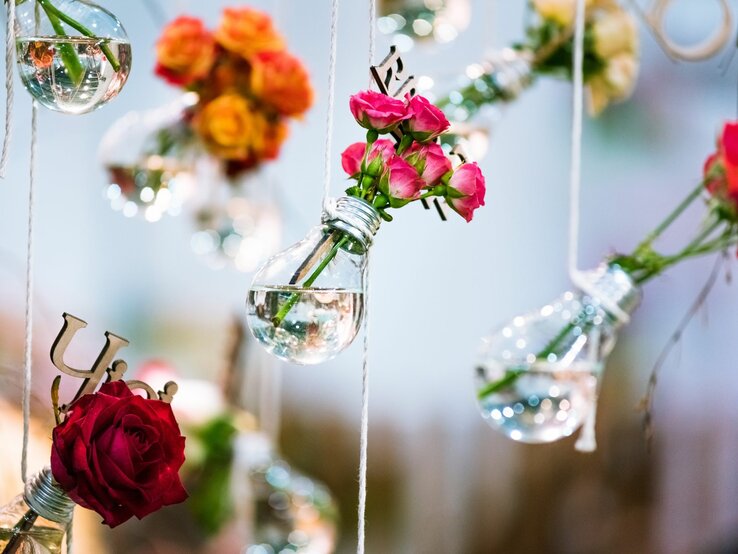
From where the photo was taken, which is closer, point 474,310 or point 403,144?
point 403,144

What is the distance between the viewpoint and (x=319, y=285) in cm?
47

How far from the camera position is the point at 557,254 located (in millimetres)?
1672

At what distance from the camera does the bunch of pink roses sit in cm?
47

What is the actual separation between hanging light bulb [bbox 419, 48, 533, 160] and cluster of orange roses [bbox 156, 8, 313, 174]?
145 mm

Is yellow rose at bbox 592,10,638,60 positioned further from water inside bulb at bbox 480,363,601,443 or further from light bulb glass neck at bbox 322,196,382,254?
light bulb glass neck at bbox 322,196,382,254


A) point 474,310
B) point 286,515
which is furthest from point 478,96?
point 474,310

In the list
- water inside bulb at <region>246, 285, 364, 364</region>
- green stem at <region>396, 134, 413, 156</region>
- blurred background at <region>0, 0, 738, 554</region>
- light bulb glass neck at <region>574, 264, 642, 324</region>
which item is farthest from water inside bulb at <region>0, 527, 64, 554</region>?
blurred background at <region>0, 0, 738, 554</region>

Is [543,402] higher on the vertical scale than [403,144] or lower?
lower

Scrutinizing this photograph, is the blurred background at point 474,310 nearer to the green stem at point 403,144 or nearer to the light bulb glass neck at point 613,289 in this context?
the light bulb glass neck at point 613,289

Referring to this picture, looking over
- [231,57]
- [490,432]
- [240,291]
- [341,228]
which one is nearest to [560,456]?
[490,432]

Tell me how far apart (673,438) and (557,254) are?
0.32 metres

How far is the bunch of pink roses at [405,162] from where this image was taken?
47 cm

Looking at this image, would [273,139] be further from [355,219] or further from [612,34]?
[355,219]

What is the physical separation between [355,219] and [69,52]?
0.52ft
